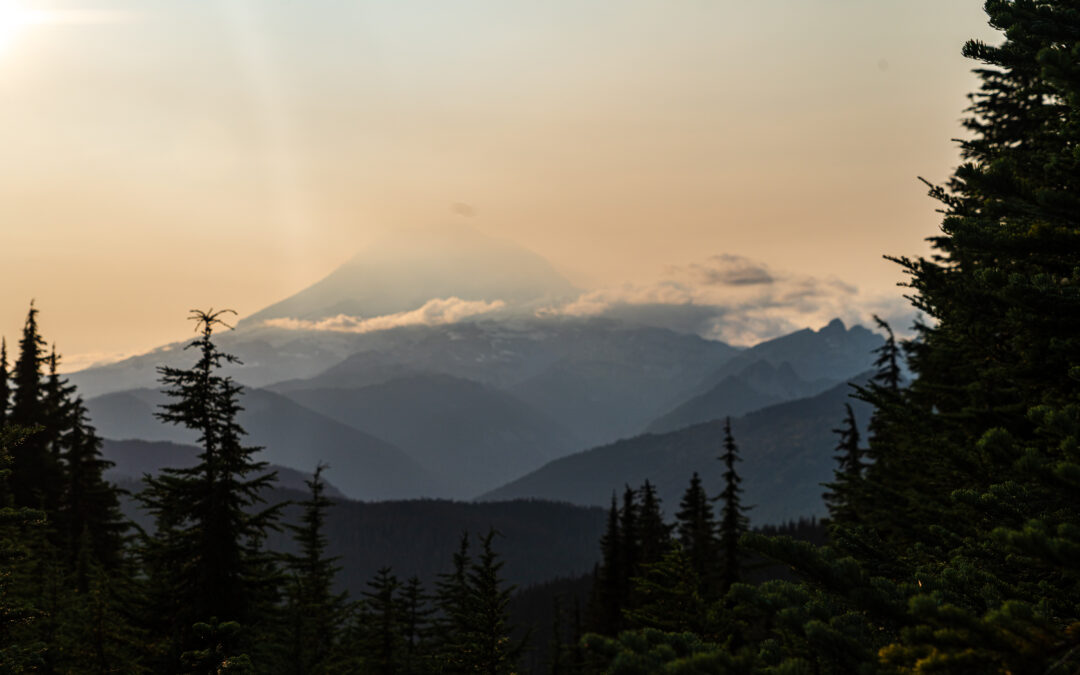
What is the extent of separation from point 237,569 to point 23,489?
3432cm

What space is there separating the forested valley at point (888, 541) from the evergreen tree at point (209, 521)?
0.06m

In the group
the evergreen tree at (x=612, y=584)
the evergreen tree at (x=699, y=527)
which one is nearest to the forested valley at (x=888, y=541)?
the evergreen tree at (x=699, y=527)

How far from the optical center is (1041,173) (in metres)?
9.92

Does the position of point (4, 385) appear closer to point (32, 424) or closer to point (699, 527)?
point (32, 424)

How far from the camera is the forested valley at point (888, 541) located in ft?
15.7

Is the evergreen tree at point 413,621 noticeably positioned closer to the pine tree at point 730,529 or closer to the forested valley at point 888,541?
Answer: the forested valley at point 888,541

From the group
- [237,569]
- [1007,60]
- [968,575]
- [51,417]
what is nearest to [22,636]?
[237,569]

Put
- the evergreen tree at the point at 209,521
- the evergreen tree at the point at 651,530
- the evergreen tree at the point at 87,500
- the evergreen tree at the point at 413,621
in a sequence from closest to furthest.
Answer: the evergreen tree at the point at 209,521
the evergreen tree at the point at 413,621
the evergreen tree at the point at 87,500
the evergreen tree at the point at 651,530

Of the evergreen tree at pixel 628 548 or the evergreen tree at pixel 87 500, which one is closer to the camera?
the evergreen tree at pixel 87 500

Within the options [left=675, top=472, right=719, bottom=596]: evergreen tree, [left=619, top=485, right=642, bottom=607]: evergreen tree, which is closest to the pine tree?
[left=675, top=472, right=719, bottom=596]: evergreen tree

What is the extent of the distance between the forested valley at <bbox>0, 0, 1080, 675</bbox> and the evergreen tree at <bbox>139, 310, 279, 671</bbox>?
0.06 meters

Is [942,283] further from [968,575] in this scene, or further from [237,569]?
[237,569]

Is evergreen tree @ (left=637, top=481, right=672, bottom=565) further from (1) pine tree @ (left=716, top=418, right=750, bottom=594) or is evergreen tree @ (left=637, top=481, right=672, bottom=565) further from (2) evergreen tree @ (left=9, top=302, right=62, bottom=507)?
(2) evergreen tree @ (left=9, top=302, right=62, bottom=507)

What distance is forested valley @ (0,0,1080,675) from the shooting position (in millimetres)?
4773
